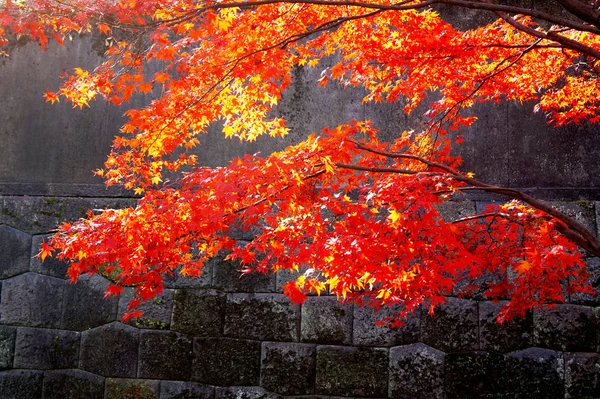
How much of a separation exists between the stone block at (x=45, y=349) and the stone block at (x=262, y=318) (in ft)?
5.55

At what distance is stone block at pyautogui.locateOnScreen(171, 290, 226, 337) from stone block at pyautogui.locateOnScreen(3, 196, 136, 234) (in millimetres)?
1364

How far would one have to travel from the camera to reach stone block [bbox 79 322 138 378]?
629cm

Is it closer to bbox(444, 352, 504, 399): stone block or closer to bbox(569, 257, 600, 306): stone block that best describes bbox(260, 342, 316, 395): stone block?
bbox(444, 352, 504, 399): stone block

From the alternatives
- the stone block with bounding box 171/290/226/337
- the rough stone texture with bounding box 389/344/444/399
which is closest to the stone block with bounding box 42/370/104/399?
the stone block with bounding box 171/290/226/337

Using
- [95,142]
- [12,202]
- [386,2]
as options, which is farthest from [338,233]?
[12,202]

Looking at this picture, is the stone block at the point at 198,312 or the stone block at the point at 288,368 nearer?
the stone block at the point at 288,368

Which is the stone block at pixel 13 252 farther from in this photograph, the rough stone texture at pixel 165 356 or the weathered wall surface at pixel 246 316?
the rough stone texture at pixel 165 356

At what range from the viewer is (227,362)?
6160 millimetres

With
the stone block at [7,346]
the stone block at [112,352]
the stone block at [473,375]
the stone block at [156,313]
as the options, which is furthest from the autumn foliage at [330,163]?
the stone block at [7,346]

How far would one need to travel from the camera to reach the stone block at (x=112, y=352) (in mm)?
6285

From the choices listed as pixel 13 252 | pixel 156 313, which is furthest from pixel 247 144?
pixel 13 252

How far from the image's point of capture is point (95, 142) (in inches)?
262

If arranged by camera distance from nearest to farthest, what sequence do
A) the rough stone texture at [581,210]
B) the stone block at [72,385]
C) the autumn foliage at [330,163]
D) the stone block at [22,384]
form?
the autumn foliage at [330,163] < the rough stone texture at [581,210] < the stone block at [72,385] < the stone block at [22,384]

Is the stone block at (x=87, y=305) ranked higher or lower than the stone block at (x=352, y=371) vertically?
higher
